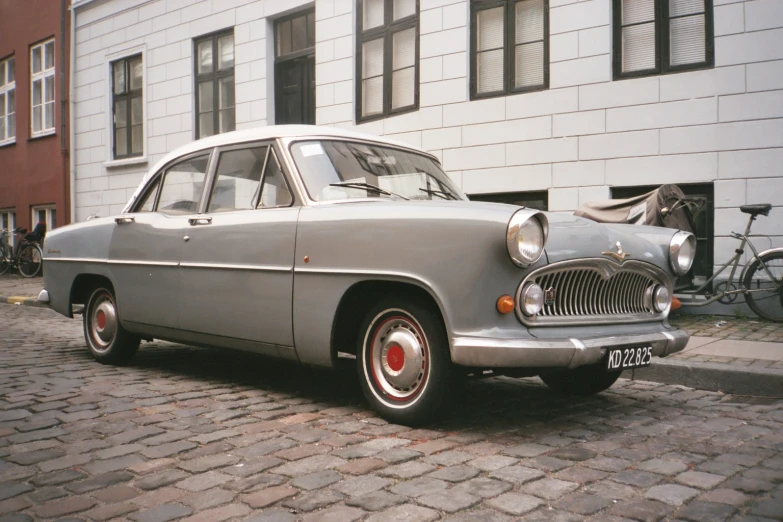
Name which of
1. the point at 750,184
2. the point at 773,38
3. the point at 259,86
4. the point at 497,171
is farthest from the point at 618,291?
the point at 259,86

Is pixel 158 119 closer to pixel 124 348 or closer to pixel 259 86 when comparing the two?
pixel 259 86

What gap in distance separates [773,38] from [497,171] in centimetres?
359

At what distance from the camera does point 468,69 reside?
34.6ft

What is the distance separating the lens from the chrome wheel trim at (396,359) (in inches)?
156

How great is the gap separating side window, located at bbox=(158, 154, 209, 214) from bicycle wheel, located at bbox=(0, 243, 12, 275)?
13711 millimetres

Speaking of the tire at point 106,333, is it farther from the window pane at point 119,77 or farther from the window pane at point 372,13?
the window pane at point 119,77

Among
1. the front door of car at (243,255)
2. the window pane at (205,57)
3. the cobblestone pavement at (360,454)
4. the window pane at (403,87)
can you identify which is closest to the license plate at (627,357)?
the cobblestone pavement at (360,454)

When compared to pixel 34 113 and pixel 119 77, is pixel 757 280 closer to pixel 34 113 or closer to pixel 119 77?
pixel 119 77

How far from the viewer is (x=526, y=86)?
999cm

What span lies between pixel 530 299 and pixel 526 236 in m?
0.32

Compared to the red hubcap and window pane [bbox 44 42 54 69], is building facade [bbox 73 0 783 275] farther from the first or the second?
the red hubcap

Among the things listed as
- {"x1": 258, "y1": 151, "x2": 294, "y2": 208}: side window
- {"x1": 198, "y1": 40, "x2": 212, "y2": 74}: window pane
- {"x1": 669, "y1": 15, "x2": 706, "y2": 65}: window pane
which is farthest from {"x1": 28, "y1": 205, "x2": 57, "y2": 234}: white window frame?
{"x1": 258, "y1": 151, "x2": 294, "y2": 208}: side window

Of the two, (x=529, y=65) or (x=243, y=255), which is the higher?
(x=529, y=65)

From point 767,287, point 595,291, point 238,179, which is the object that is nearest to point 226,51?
point 238,179
